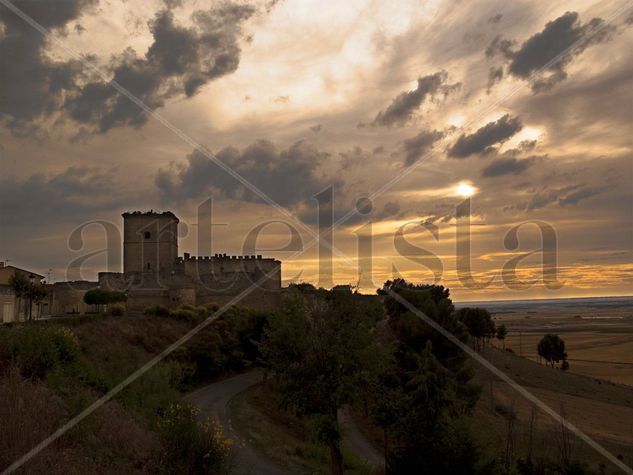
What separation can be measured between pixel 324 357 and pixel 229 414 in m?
9.30

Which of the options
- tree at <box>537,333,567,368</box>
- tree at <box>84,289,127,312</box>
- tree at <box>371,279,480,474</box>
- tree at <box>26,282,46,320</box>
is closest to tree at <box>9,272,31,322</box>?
tree at <box>26,282,46,320</box>

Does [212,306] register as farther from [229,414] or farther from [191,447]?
[191,447]

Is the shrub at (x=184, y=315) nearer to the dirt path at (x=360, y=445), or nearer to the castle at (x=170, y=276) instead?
the castle at (x=170, y=276)

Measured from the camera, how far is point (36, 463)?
9.98 meters

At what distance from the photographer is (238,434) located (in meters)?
→ 25.4

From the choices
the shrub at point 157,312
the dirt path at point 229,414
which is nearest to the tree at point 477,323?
the dirt path at point 229,414

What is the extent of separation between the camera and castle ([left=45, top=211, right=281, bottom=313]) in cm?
5891

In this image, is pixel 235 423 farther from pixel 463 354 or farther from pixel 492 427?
pixel 492 427

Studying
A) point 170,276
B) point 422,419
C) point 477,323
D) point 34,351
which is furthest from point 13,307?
point 477,323

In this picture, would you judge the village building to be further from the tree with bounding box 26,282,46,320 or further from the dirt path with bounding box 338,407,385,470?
the dirt path with bounding box 338,407,385,470

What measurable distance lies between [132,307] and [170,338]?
14.6 m

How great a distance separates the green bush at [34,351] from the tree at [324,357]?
8.63 meters

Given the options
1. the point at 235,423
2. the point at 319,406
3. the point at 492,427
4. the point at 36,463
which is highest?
the point at 36,463

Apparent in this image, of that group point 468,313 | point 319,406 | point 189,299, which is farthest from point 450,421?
point 468,313
